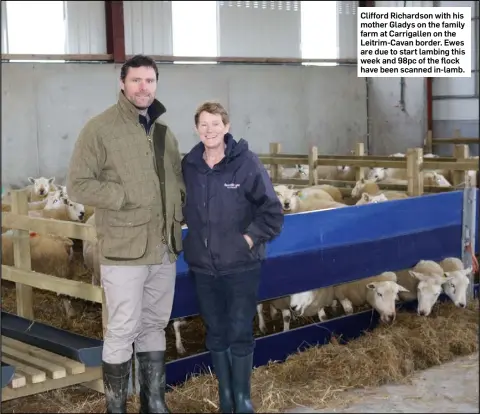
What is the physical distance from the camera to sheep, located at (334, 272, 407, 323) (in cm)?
649

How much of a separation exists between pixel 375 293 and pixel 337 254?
2.23 ft

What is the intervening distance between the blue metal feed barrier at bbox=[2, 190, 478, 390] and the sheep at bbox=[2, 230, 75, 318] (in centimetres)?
162

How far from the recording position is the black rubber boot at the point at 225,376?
4133mm

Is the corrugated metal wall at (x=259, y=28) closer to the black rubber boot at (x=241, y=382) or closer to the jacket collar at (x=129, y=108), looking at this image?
the jacket collar at (x=129, y=108)

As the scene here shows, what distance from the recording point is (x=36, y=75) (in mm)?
14391

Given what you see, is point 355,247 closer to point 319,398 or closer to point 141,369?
point 319,398

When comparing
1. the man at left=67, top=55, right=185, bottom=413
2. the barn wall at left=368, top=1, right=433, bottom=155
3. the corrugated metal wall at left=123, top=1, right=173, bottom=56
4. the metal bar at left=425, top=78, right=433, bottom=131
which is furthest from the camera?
the metal bar at left=425, top=78, right=433, bottom=131

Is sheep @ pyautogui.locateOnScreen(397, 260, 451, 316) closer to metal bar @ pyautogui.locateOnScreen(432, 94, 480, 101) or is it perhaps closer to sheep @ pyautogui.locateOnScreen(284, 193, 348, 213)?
sheep @ pyautogui.locateOnScreen(284, 193, 348, 213)

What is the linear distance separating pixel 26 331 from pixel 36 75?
10.1 metres

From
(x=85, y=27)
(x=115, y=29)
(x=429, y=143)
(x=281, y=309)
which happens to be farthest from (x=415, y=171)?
(x=429, y=143)

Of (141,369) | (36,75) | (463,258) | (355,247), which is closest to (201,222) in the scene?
(141,369)

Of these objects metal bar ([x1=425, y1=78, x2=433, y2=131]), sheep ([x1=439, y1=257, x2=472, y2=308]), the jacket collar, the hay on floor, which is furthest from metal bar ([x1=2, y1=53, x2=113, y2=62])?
the jacket collar

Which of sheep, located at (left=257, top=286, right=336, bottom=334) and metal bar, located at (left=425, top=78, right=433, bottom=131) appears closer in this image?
sheep, located at (left=257, top=286, right=336, bottom=334)

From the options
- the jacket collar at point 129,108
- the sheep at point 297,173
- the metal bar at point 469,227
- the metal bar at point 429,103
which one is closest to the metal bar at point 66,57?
the sheep at point 297,173
